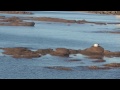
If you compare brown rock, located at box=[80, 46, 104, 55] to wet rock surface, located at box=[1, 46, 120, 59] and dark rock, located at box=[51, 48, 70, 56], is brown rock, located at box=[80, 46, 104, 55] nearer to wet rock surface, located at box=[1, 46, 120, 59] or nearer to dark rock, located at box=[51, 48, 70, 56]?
wet rock surface, located at box=[1, 46, 120, 59]

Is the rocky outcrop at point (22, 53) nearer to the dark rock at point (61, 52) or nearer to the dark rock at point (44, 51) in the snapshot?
the dark rock at point (44, 51)

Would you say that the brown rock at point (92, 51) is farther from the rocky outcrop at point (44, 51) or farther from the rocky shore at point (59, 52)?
the rocky outcrop at point (44, 51)

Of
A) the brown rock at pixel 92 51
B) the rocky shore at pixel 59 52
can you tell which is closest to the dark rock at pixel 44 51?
the rocky shore at pixel 59 52

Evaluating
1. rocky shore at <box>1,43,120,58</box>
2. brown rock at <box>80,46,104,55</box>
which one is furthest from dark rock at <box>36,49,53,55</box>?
brown rock at <box>80,46,104,55</box>

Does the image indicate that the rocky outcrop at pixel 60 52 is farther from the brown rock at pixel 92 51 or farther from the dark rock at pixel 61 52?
the brown rock at pixel 92 51

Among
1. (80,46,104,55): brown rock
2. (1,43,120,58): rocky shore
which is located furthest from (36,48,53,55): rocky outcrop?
Result: (80,46,104,55): brown rock

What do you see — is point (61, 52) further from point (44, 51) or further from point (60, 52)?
point (44, 51)

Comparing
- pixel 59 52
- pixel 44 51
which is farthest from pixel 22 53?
pixel 59 52

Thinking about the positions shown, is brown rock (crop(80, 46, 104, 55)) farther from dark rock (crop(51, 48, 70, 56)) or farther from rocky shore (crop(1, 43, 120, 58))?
dark rock (crop(51, 48, 70, 56))
